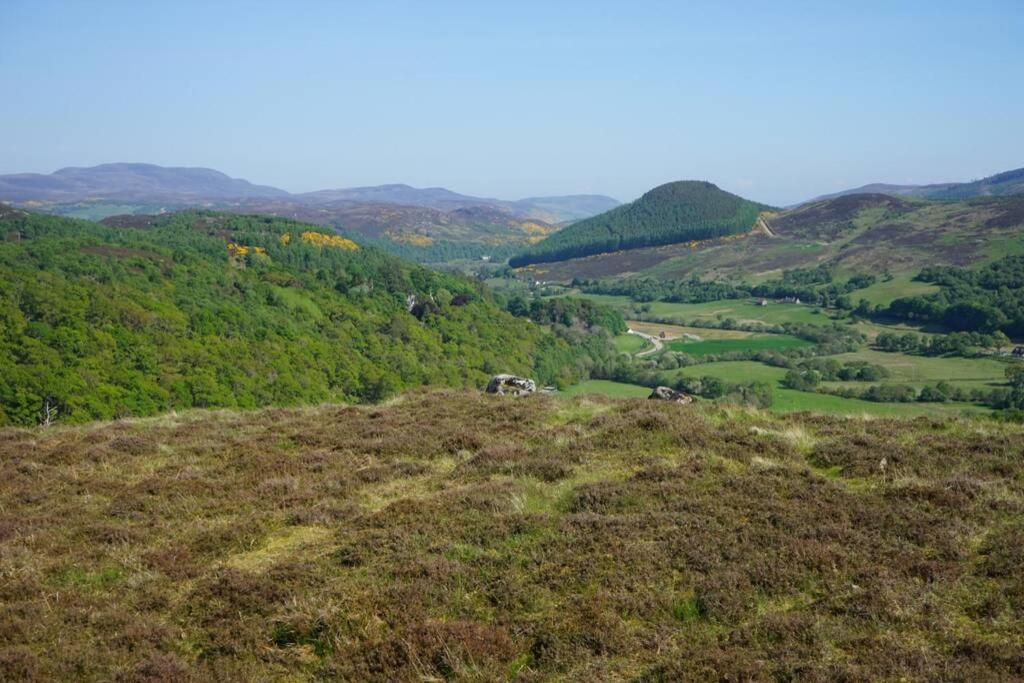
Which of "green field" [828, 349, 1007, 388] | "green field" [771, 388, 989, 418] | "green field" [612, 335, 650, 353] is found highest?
"green field" [828, 349, 1007, 388]

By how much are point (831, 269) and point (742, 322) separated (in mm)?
58220

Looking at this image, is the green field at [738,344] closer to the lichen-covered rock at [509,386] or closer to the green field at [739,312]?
the green field at [739,312]

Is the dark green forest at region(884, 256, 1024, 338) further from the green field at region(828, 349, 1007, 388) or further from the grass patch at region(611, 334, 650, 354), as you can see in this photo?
the grass patch at region(611, 334, 650, 354)

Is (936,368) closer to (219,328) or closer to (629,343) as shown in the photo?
(629,343)

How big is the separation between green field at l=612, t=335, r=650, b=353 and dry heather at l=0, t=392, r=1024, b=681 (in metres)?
116

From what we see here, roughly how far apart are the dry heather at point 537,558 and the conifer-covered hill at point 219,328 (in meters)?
53.0

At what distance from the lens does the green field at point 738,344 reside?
4818 inches

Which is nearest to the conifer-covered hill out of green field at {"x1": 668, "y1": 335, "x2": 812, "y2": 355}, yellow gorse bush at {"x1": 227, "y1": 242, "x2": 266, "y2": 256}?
yellow gorse bush at {"x1": 227, "y1": 242, "x2": 266, "y2": 256}

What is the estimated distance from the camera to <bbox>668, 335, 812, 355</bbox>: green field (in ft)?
401

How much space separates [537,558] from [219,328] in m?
86.1

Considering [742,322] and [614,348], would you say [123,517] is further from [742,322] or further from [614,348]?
[742,322]

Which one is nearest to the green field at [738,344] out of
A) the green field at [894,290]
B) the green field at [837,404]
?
the green field at [894,290]

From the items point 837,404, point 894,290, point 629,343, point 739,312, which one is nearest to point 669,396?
point 837,404

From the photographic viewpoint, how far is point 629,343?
461 feet
